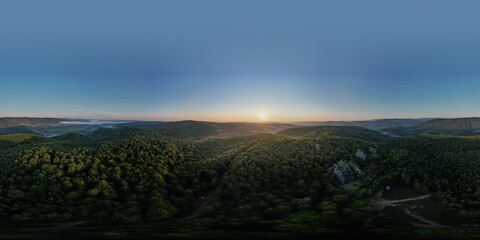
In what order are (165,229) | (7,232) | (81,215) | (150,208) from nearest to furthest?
(7,232) → (165,229) → (81,215) → (150,208)

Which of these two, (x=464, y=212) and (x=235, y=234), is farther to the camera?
(x=464, y=212)

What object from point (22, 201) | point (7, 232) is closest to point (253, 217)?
point (7, 232)

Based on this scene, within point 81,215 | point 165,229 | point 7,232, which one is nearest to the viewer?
point 7,232

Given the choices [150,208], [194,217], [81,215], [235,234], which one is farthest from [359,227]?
[81,215]

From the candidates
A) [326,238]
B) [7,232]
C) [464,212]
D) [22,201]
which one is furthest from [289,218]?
[22,201]

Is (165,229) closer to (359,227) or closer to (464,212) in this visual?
(359,227)

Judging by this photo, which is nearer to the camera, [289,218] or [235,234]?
[235,234]

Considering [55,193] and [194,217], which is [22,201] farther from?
[194,217]

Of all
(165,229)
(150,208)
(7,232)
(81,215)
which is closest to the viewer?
(7,232)
